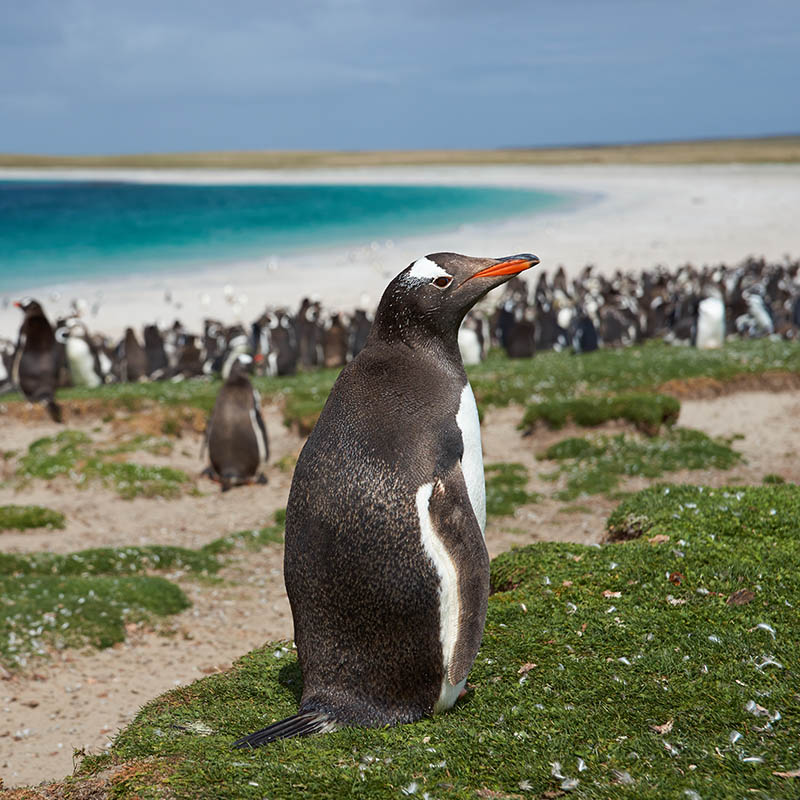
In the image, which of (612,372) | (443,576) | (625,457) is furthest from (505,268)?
(612,372)

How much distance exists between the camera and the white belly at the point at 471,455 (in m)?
4.22

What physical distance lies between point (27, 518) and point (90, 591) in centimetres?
287

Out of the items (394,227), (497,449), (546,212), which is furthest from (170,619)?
(546,212)

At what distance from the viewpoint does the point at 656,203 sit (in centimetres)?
7200

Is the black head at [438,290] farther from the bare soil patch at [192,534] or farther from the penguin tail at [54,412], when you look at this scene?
the penguin tail at [54,412]

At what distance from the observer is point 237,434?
462 inches

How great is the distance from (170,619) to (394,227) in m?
58.3

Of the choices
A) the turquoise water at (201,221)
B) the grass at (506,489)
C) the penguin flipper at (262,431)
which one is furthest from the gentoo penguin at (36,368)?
the turquoise water at (201,221)

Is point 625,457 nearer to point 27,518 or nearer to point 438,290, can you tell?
point 27,518

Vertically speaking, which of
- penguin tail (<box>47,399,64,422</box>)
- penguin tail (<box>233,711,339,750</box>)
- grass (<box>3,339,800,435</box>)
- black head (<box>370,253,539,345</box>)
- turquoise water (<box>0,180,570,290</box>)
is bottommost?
penguin tail (<box>47,399,64,422</box>)

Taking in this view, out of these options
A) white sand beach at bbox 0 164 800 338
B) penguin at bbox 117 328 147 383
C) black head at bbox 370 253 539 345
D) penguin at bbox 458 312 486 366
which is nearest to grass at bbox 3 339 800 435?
penguin at bbox 117 328 147 383

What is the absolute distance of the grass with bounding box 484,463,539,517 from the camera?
34.3 ft

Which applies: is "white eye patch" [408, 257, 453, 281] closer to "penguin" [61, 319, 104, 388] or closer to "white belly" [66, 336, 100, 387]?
"penguin" [61, 319, 104, 388]

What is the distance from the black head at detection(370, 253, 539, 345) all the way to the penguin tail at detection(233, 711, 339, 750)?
1.80 metres
